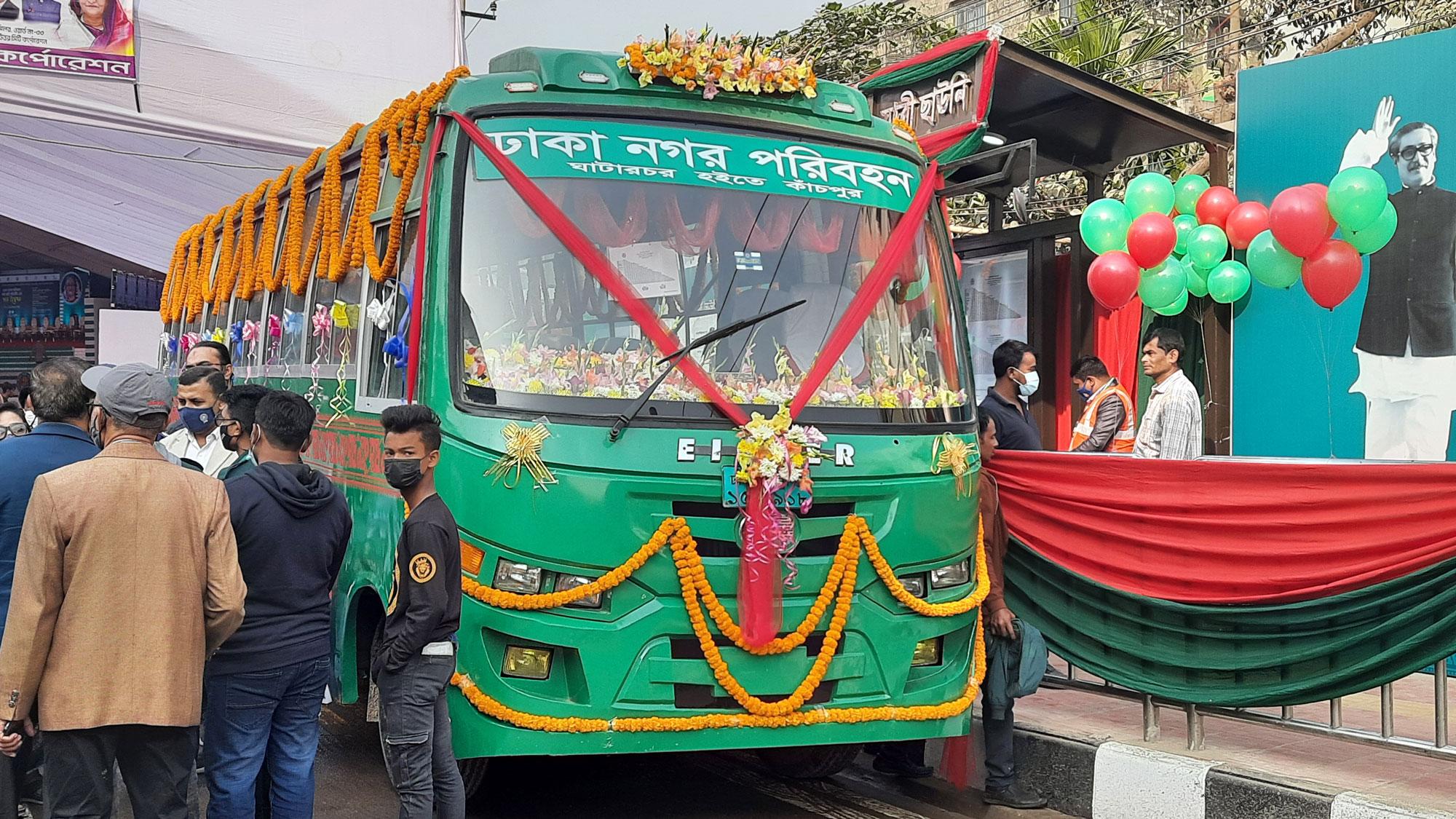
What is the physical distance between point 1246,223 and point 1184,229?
769 mm

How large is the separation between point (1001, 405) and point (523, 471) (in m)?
3.19

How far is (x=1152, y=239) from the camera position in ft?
32.9

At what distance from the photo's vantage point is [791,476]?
5102 mm

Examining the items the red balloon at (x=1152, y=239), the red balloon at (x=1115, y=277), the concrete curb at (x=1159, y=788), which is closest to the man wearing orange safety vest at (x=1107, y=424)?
the red balloon at (x=1115, y=277)

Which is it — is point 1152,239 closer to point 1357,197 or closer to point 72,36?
point 1357,197

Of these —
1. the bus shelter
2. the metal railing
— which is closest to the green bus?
the metal railing

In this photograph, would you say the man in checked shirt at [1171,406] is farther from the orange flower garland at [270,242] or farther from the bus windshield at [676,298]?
the orange flower garland at [270,242]

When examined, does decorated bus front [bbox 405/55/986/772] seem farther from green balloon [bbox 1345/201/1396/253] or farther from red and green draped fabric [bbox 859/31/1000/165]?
green balloon [bbox 1345/201/1396/253]

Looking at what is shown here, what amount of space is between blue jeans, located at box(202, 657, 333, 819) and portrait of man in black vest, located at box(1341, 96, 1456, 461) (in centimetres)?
722

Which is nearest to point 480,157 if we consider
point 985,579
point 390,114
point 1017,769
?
point 390,114

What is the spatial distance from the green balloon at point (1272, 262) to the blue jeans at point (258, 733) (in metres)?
7.08

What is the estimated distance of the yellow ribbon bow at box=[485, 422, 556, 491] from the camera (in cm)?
506

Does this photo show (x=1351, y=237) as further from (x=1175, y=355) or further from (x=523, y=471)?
(x=523, y=471)

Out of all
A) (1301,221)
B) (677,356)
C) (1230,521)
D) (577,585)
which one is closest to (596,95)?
(677,356)
